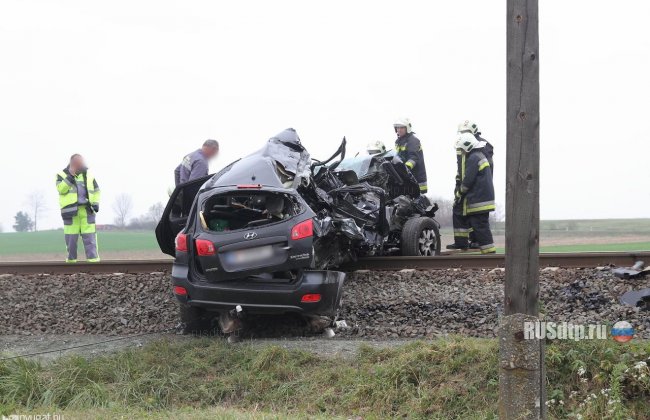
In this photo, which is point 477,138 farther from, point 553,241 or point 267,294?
point 553,241

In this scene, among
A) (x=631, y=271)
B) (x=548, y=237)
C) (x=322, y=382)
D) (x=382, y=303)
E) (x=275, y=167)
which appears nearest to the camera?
(x=322, y=382)

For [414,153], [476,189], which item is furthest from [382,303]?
[414,153]

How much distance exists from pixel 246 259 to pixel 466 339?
85.5 inches

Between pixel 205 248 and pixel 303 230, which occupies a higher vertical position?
pixel 303 230

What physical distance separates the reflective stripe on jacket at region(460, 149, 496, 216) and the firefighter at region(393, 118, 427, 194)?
132cm

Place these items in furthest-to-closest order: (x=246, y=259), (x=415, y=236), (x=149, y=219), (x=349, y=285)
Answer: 1. (x=149, y=219)
2. (x=415, y=236)
3. (x=349, y=285)
4. (x=246, y=259)

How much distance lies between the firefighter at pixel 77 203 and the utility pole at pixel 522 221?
386 inches

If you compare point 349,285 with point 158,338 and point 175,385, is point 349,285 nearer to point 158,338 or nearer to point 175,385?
point 158,338

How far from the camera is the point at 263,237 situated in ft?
21.7

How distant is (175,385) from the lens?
5844mm

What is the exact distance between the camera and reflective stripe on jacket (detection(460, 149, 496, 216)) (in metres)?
10.6

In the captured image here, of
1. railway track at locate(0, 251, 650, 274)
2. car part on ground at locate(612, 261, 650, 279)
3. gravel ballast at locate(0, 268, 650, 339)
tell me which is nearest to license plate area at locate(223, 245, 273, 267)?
gravel ballast at locate(0, 268, 650, 339)

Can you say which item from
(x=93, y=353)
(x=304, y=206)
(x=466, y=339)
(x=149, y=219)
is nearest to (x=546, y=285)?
(x=466, y=339)

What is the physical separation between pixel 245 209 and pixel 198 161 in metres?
3.10
